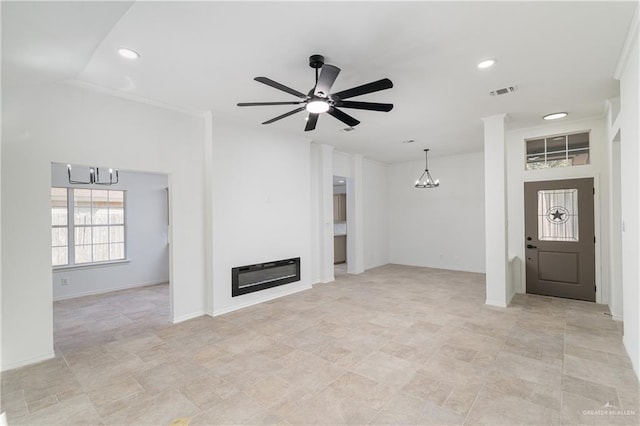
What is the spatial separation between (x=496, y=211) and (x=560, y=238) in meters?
1.48

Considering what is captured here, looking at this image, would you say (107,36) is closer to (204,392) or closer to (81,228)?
(204,392)

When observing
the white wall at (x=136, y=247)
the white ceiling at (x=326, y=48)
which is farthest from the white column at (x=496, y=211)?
the white wall at (x=136, y=247)

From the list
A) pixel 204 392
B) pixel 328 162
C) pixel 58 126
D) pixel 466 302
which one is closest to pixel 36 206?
pixel 58 126

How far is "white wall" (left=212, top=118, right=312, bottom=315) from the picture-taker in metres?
4.64

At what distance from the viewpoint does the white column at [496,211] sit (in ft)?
15.4

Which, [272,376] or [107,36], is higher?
[107,36]

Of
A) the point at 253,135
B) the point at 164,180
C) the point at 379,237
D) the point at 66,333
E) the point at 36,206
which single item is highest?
the point at 253,135

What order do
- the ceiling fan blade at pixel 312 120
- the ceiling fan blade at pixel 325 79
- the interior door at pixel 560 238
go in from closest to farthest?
the ceiling fan blade at pixel 325 79 < the ceiling fan blade at pixel 312 120 < the interior door at pixel 560 238

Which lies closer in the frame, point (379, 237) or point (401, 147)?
point (401, 147)

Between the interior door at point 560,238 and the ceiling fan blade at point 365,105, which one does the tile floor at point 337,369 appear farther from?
the ceiling fan blade at point 365,105

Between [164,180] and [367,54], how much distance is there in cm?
580

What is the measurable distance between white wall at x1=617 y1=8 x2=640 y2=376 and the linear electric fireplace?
452 centimetres

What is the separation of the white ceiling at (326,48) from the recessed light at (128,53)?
0.25 feet

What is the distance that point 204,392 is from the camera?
255cm
